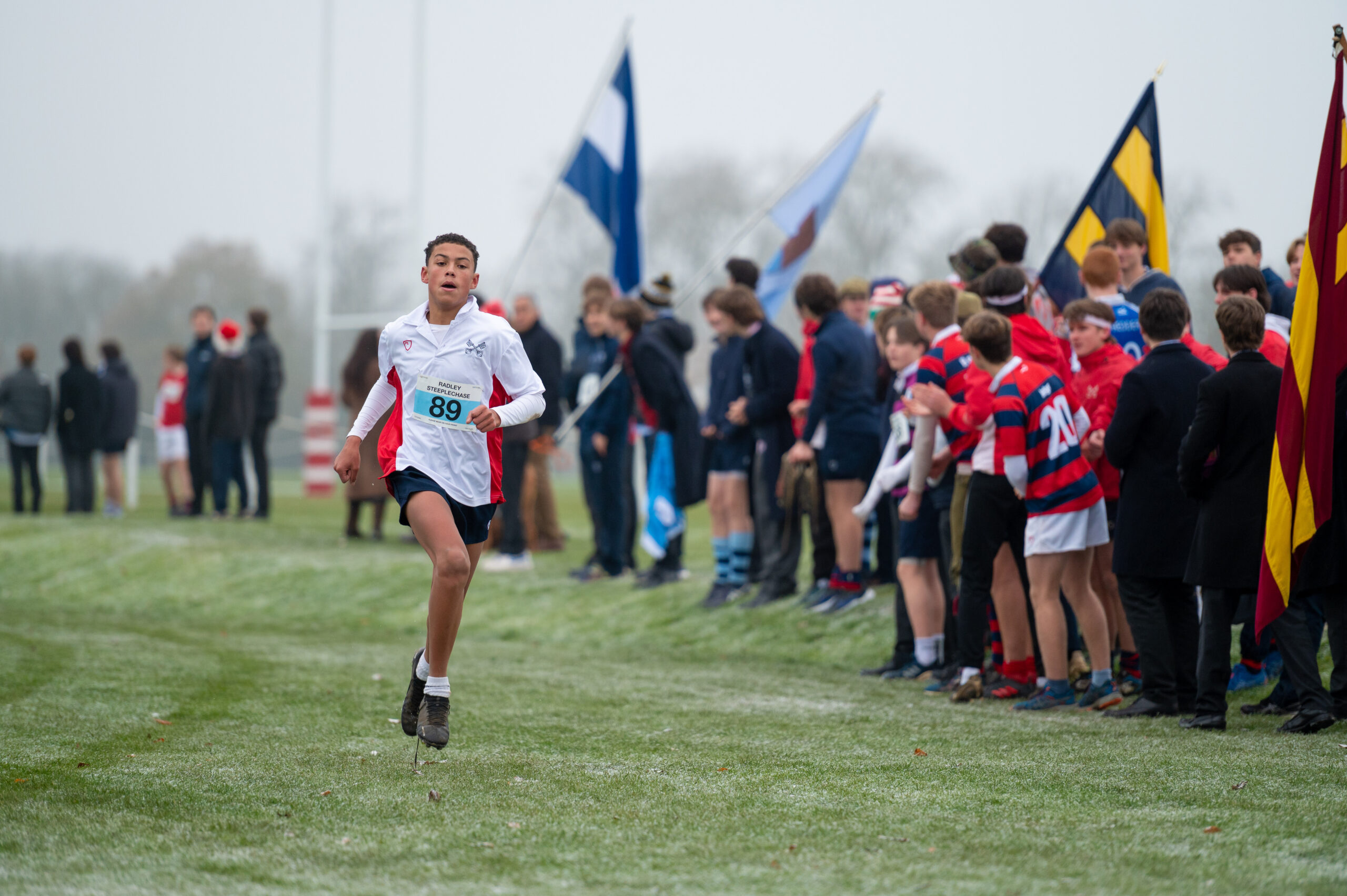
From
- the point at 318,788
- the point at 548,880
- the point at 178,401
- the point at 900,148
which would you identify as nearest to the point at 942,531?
the point at 318,788

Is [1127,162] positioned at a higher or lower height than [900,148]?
lower

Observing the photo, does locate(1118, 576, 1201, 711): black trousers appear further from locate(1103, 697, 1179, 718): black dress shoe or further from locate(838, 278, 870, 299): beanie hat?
locate(838, 278, 870, 299): beanie hat

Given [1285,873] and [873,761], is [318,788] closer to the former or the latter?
[873,761]

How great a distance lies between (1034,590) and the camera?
6203mm

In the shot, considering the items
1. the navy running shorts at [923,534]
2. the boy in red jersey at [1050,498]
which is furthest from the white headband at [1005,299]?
the navy running shorts at [923,534]

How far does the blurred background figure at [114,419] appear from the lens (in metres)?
17.2

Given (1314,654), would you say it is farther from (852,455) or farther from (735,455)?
(735,455)

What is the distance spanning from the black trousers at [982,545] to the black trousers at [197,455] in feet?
37.6

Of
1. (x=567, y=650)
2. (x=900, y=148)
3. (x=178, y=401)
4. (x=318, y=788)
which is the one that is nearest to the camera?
(x=318, y=788)

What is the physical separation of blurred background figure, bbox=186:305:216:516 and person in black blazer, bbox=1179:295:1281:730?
12183 millimetres

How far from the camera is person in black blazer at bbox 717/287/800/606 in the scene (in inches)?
364

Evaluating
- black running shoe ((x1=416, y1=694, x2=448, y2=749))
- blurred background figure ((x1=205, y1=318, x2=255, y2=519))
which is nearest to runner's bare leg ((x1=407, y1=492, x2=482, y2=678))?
black running shoe ((x1=416, y1=694, x2=448, y2=749))

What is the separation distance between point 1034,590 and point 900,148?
898 inches

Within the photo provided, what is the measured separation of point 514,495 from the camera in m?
11.6
